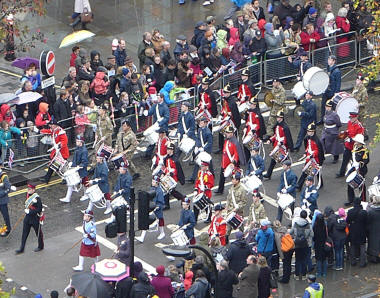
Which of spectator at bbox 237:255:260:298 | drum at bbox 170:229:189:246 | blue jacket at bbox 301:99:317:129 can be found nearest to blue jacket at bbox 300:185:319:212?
drum at bbox 170:229:189:246

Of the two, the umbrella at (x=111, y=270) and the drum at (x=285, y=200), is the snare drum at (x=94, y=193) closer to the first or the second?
the drum at (x=285, y=200)

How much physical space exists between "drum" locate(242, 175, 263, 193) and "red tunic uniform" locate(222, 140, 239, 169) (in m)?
1.35

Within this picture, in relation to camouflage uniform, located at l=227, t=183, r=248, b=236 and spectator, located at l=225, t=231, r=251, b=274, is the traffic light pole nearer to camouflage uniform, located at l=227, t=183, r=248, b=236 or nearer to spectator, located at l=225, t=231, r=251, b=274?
spectator, located at l=225, t=231, r=251, b=274

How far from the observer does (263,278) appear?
27.8 meters

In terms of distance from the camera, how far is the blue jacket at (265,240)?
28.9 metres

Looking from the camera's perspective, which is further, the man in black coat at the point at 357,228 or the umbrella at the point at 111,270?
the man in black coat at the point at 357,228

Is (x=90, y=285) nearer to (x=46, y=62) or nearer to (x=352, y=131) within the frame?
(x=352, y=131)

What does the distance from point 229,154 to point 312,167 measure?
1987mm

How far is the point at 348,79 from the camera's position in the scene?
39.0 m

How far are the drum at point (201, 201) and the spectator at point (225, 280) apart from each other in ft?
12.6

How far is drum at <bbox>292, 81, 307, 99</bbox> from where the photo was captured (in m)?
35.8

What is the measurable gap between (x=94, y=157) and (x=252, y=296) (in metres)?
7.25

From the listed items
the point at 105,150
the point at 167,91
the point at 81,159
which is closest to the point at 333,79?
the point at 167,91

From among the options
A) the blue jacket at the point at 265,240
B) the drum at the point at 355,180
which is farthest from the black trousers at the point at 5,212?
the drum at the point at 355,180
